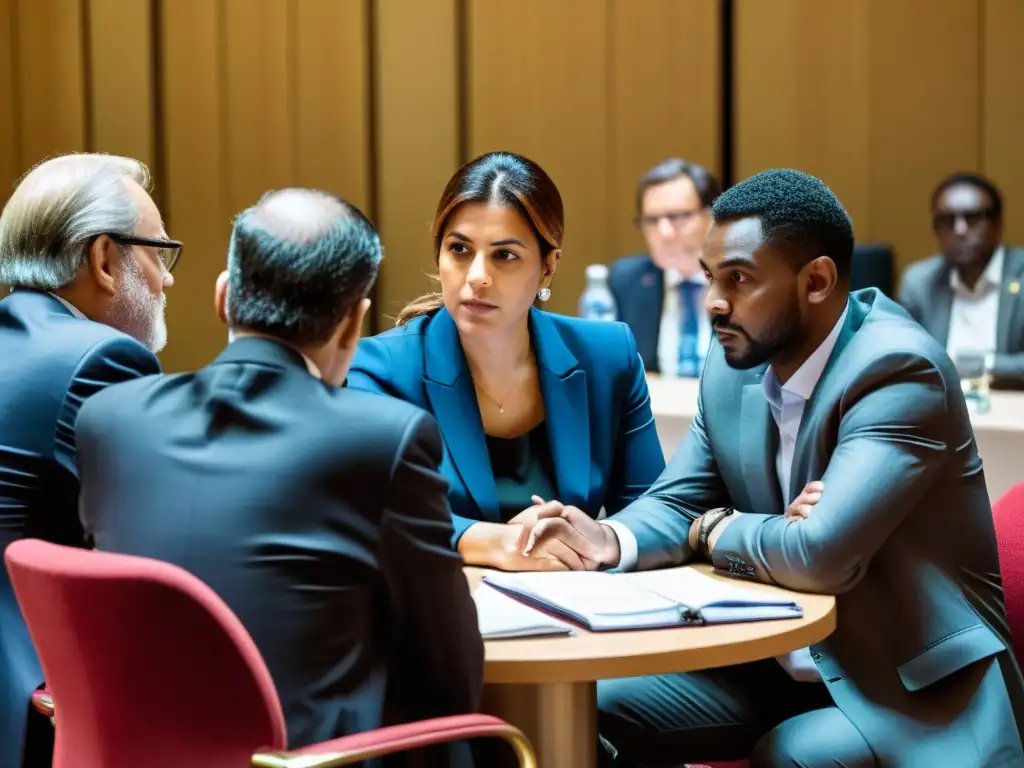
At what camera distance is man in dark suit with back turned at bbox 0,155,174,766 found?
1982 millimetres

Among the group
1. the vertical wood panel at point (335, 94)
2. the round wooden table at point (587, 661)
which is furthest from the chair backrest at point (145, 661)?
the vertical wood panel at point (335, 94)

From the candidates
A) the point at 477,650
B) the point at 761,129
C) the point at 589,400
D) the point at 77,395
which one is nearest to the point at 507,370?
the point at 589,400

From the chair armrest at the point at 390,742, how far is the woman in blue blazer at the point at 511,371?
83 centimetres

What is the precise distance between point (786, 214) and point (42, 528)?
4.36 feet

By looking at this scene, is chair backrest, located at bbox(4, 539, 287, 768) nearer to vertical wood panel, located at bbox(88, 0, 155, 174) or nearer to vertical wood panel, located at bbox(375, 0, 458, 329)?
vertical wood panel, located at bbox(375, 0, 458, 329)

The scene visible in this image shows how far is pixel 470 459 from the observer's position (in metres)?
2.46

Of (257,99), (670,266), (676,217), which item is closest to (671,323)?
(670,266)

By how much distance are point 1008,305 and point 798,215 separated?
3.68 metres

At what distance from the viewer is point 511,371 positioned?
2625mm

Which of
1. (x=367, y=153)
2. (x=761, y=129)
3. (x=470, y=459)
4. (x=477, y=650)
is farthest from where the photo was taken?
(x=367, y=153)

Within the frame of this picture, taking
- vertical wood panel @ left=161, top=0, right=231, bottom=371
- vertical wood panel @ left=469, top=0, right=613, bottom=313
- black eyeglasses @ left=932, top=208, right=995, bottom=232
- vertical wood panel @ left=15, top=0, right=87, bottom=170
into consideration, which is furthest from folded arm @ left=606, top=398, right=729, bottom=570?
vertical wood panel @ left=15, top=0, right=87, bottom=170

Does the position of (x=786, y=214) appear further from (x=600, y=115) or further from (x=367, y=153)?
(x=367, y=153)

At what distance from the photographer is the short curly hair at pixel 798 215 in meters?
2.06

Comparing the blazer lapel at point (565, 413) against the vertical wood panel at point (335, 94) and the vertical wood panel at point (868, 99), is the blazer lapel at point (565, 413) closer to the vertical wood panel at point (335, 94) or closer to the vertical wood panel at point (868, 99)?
the vertical wood panel at point (868, 99)
